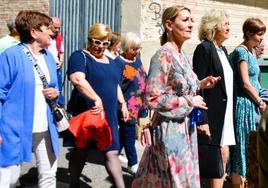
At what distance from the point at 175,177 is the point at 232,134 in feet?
4.25

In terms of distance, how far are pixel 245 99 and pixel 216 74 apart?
782 millimetres

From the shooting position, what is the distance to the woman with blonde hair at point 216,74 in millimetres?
4410

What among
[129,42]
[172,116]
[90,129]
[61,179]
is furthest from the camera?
[129,42]

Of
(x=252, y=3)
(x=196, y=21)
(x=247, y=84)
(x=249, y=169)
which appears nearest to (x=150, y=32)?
(x=196, y=21)

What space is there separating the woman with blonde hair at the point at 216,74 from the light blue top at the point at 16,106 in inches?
60.6

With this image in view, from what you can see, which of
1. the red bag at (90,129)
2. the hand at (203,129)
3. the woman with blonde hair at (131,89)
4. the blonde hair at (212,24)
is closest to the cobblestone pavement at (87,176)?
the woman with blonde hair at (131,89)

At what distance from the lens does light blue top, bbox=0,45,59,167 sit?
367 cm

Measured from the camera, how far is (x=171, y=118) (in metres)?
3.55

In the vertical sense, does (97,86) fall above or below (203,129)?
above

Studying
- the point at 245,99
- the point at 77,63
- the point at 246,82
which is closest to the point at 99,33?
the point at 77,63

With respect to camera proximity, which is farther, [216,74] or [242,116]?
[242,116]

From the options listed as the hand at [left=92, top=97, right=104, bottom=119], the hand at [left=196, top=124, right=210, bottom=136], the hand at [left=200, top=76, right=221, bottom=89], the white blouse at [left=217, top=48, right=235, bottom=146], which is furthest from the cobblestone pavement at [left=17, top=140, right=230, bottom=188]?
the hand at [left=200, top=76, right=221, bottom=89]

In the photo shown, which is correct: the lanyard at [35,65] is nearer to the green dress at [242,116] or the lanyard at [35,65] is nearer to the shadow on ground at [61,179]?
the shadow on ground at [61,179]

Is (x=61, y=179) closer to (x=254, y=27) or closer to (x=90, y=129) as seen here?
(x=90, y=129)
